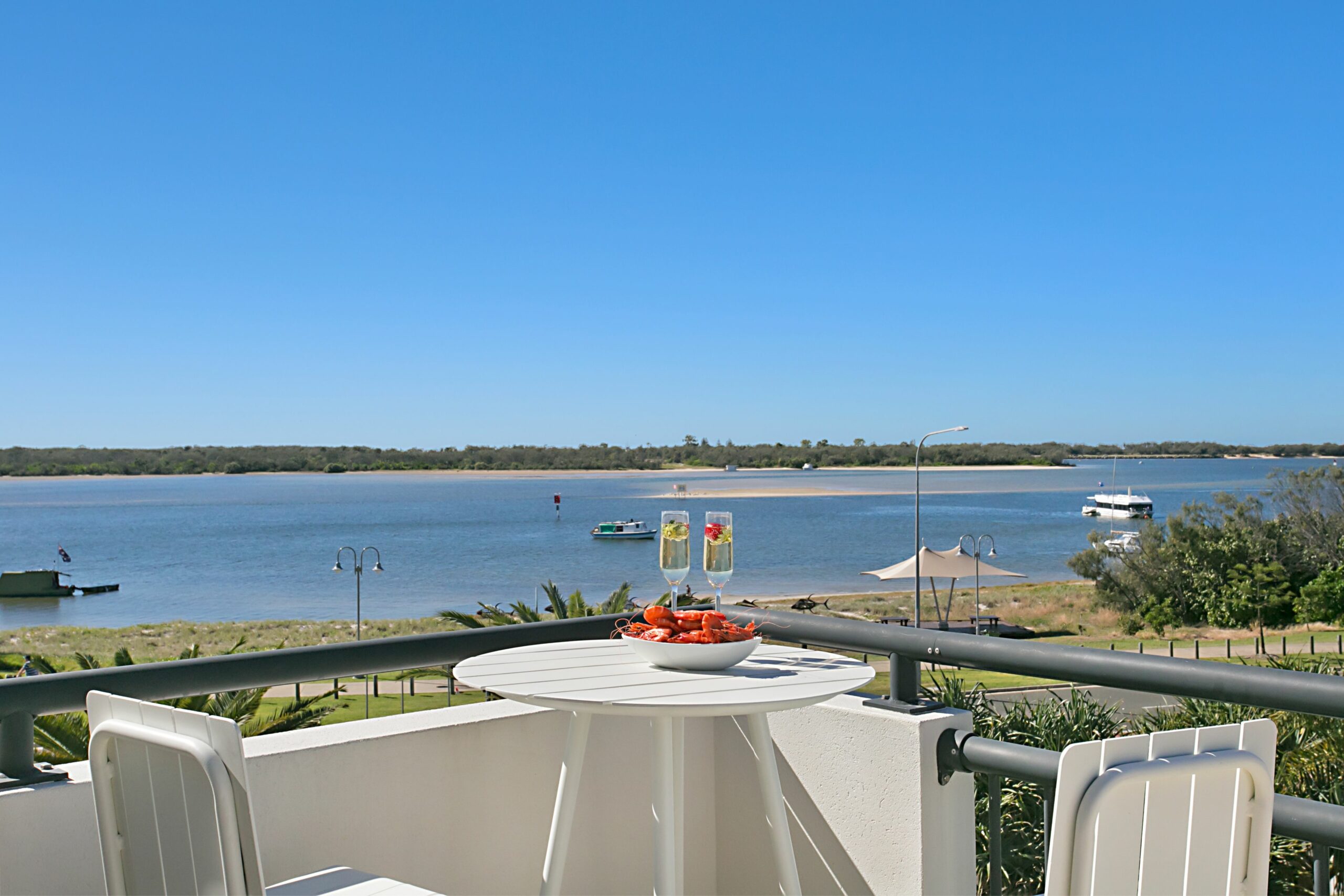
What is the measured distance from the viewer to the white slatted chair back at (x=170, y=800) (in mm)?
1025

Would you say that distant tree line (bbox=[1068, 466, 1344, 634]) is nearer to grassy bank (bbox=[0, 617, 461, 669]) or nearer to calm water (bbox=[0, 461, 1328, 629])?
calm water (bbox=[0, 461, 1328, 629])

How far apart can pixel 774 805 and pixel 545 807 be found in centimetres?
68

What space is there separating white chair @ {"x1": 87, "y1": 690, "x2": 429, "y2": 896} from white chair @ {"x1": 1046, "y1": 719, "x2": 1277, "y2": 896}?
2.80ft

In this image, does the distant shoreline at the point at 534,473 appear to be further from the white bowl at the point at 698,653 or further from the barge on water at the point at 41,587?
the white bowl at the point at 698,653

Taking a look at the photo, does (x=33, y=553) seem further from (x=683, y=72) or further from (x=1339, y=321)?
(x=1339, y=321)

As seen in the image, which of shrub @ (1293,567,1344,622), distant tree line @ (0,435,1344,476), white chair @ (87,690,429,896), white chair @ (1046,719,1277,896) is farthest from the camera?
distant tree line @ (0,435,1344,476)

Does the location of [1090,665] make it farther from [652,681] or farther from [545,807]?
[545,807]

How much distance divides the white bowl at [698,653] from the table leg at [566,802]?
19 centimetres

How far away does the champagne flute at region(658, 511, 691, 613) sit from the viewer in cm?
197

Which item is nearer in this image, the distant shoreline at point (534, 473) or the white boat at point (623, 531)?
the white boat at point (623, 531)

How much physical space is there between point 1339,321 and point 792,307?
158 feet

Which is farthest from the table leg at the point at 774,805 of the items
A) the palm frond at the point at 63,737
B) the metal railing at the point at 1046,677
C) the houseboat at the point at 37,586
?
the houseboat at the point at 37,586

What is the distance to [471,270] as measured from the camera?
61.7 meters

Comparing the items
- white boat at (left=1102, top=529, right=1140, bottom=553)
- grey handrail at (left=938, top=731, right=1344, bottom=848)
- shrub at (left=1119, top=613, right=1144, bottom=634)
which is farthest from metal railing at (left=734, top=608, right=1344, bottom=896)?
white boat at (left=1102, top=529, right=1140, bottom=553)
